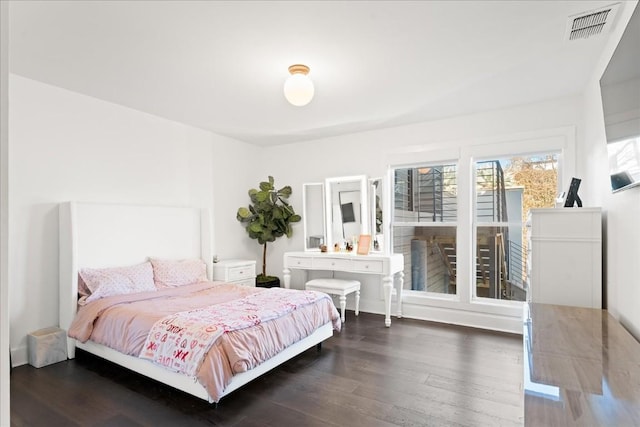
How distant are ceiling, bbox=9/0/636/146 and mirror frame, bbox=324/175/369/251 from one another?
1.09 m

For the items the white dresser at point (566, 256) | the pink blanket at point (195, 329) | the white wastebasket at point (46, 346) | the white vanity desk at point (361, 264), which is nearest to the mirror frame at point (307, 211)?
the white vanity desk at point (361, 264)

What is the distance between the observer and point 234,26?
2250 mm

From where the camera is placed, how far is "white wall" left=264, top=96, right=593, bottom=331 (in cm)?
368

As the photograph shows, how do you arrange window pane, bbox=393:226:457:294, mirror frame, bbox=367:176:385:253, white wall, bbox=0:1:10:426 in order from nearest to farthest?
1. white wall, bbox=0:1:10:426
2. window pane, bbox=393:226:457:294
3. mirror frame, bbox=367:176:385:253

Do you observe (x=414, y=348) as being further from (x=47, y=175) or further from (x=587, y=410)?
(x=47, y=175)

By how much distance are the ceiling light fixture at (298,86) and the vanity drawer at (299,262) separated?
239cm

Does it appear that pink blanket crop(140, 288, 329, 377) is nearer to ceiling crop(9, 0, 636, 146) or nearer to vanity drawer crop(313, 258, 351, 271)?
vanity drawer crop(313, 258, 351, 271)

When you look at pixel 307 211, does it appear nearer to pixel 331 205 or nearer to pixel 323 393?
pixel 331 205

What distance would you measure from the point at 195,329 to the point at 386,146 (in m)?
3.30

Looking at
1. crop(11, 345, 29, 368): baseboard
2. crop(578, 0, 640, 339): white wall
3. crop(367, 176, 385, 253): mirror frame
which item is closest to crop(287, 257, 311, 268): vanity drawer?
crop(367, 176, 385, 253): mirror frame

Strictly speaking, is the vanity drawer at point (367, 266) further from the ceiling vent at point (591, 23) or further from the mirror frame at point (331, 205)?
the ceiling vent at point (591, 23)

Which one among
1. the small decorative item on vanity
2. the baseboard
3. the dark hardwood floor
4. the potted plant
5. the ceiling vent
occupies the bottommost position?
the dark hardwood floor

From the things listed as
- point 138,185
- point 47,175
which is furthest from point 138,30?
point 138,185

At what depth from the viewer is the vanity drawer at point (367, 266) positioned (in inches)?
162
